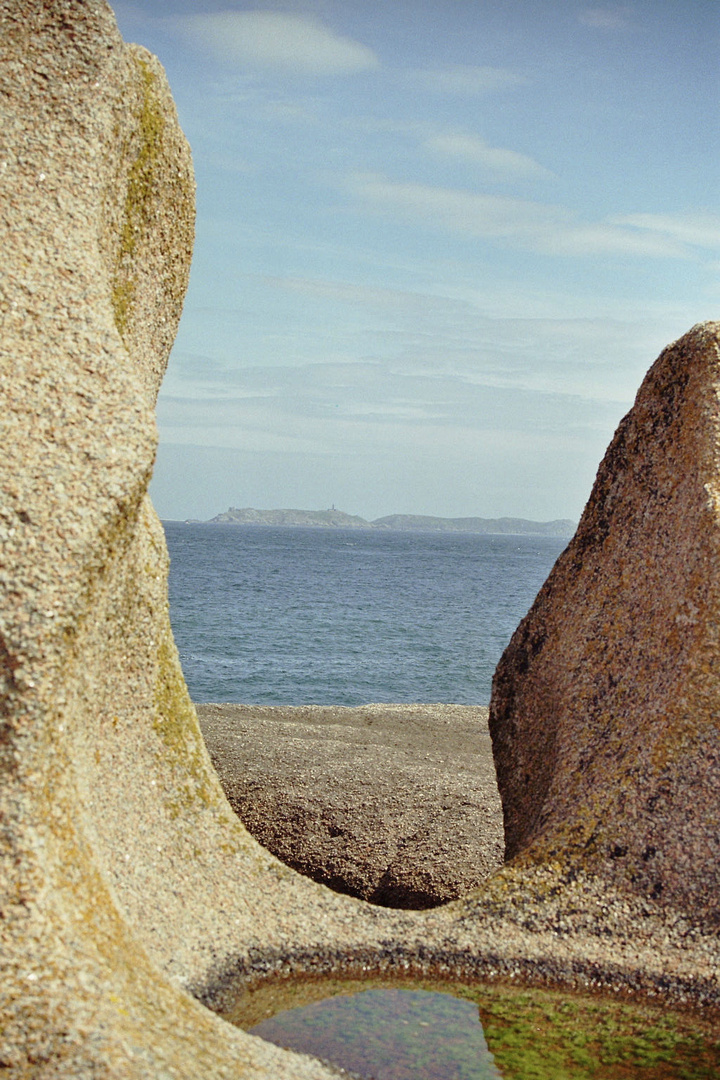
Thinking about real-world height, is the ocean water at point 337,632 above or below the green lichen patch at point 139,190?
below

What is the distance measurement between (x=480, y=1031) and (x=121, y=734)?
3.45 metres

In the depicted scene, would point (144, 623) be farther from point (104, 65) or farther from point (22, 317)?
point (104, 65)

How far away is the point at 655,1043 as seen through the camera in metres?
7.51

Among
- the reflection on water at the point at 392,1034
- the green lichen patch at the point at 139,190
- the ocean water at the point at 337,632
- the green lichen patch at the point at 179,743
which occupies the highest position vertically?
the green lichen patch at the point at 139,190

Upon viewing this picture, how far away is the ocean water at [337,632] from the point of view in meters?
38.8

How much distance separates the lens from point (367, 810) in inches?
546

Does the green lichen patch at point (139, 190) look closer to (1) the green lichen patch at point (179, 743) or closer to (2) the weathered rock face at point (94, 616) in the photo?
(2) the weathered rock face at point (94, 616)

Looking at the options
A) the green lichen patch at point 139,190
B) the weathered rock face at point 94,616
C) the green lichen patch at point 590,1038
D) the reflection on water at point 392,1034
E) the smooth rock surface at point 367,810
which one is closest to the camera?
the weathered rock face at point 94,616

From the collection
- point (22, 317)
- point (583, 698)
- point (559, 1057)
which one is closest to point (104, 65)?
point (22, 317)

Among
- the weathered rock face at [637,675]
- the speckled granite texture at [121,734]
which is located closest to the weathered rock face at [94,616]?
the speckled granite texture at [121,734]

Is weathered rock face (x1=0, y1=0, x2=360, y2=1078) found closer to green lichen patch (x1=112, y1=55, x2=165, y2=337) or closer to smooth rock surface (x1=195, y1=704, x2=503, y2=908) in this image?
green lichen patch (x1=112, y1=55, x2=165, y2=337)

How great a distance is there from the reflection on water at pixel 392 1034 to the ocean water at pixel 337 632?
90.1ft

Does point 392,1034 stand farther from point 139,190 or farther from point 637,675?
point 139,190

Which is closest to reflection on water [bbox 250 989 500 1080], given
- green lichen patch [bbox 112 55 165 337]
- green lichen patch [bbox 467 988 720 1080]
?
green lichen patch [bbox 467 988 720 1080]
